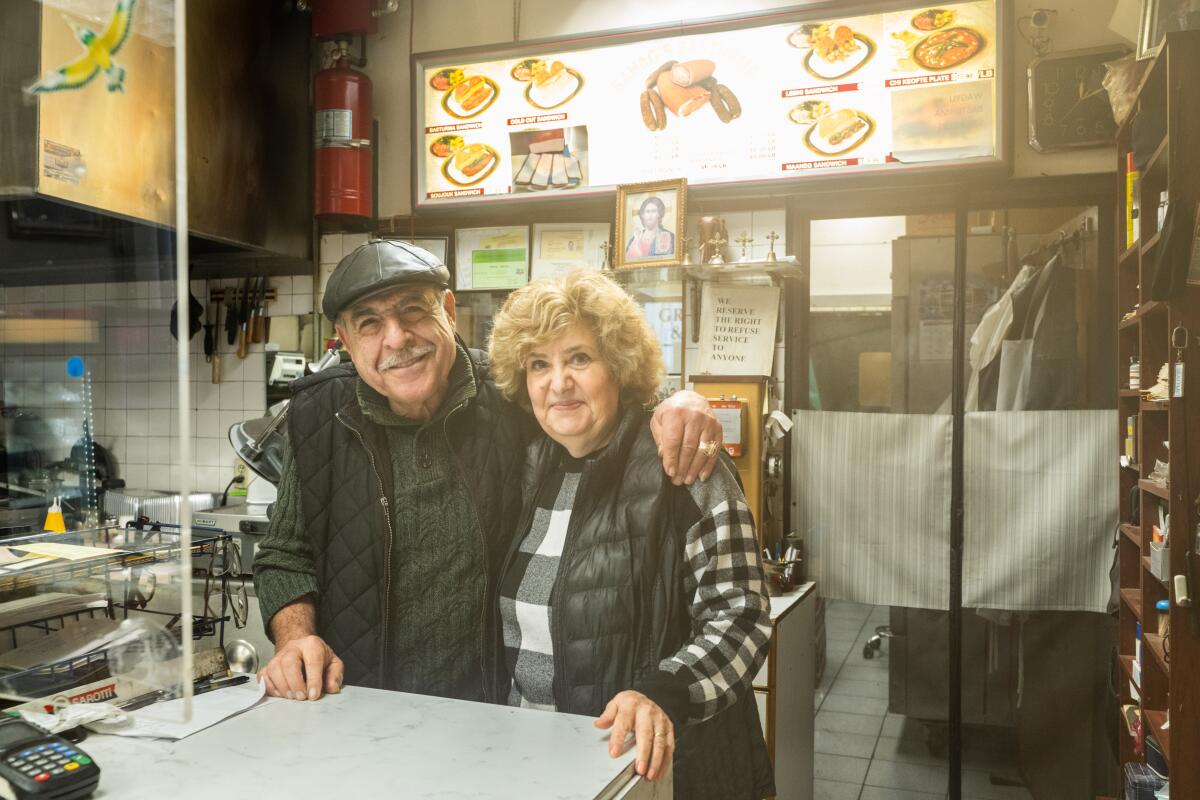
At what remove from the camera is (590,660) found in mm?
1560

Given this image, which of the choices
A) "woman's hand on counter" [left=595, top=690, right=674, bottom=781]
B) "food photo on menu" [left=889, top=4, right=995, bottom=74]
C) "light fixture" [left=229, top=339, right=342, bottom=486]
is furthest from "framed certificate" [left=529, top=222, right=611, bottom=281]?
"woman's hand on counter" [left=595, top=690, right=674, bottom=781]

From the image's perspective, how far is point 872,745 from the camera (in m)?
3.26

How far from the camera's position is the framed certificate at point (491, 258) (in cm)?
333

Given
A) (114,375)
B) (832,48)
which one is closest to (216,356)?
(832,48)

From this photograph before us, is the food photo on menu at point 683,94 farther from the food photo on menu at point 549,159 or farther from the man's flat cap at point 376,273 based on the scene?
the man's flat cap at point 376,273

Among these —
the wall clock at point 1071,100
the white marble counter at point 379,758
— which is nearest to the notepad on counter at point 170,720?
the white marble counter at point 379,758

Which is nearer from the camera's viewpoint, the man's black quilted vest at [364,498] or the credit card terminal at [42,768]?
the credit card terminal at [42,768]

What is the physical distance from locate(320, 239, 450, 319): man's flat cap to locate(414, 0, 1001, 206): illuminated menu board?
1.60m

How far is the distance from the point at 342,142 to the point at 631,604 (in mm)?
2437

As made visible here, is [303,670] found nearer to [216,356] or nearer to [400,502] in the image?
[400,502]

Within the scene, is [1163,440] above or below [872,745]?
above

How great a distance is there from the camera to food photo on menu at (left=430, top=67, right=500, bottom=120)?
3342mm

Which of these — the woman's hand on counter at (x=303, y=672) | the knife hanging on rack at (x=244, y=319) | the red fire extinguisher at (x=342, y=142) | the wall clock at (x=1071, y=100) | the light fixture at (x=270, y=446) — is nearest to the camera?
the woman's hand on counter at (x=303, y=672)

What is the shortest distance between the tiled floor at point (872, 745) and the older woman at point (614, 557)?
1.65 meters
